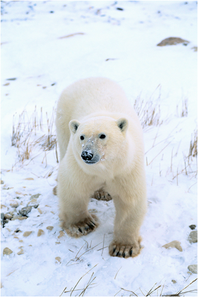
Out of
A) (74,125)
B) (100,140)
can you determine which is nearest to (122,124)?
(100,140)

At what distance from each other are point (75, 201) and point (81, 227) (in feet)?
1.09

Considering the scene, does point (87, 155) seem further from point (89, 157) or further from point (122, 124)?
point (122, 124)

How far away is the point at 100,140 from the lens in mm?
2102

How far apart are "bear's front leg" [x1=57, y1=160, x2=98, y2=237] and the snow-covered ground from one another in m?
0.10

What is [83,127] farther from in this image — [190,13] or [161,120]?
[190,13]

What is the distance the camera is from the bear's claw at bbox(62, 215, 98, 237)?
2957 millimetres

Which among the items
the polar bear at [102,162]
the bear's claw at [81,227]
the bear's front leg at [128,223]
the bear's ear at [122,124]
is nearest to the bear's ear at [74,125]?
the polar bear at [102,162]

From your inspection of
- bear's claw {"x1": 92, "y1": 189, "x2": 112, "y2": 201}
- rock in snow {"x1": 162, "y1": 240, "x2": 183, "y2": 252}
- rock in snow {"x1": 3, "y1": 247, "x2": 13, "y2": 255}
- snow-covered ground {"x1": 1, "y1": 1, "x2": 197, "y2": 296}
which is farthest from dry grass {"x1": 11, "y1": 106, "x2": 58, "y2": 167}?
rock in snow {"x1": 162, "y1": 240, "x2": 183, "y2": 252}

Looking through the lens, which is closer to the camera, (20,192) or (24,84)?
(20,192)

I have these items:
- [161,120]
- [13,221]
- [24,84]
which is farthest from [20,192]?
[24,84]

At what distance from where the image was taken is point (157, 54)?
8.82 m

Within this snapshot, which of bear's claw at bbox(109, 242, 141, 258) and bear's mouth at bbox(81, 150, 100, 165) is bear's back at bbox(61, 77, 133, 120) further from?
bear's claw at bbox(109, 242, 141, 258)

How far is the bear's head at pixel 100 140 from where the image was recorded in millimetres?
2028

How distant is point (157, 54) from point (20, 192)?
676 centimetres
